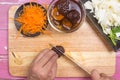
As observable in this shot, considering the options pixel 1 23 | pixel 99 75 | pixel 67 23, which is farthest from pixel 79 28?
pixel 1 23

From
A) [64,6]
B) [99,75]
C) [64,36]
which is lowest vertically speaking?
[99,75]

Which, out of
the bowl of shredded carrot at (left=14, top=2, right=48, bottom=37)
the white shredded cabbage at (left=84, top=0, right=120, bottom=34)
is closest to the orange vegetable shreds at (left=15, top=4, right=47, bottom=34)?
the bowl of shredded carrot at (left=14, top=2, right=48, bottom=37)

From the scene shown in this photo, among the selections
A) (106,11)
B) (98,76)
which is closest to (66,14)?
(106,11)

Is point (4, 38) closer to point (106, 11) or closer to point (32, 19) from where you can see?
point (32, 19)

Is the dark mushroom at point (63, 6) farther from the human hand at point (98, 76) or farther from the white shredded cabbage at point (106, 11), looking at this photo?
the human hand at point (98, 76)

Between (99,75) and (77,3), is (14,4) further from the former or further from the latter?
(99,75)

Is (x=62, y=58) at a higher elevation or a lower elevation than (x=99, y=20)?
lower
